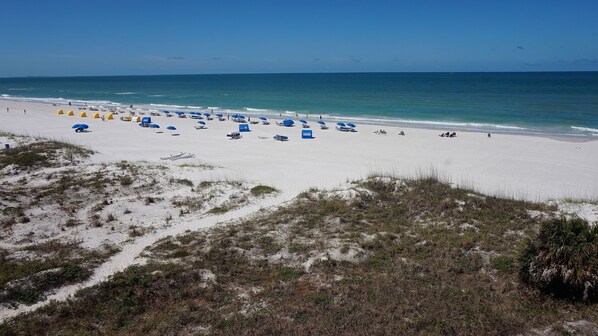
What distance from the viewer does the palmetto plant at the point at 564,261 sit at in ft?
31.4

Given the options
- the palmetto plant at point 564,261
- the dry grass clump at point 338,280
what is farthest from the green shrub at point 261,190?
the palmetto plant at point 564,261

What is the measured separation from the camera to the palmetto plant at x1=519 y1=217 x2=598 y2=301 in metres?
9.58

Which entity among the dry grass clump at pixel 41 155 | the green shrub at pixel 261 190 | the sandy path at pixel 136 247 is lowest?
the sandy path at pixel 136 247

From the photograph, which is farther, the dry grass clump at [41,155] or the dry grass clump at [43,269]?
the dry grass clump at [41,155]

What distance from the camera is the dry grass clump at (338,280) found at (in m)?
8.93

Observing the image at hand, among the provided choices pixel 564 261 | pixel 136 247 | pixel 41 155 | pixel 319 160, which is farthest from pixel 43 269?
pixel 319 160

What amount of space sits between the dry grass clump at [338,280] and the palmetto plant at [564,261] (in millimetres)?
355

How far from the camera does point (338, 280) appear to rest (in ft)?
36.1

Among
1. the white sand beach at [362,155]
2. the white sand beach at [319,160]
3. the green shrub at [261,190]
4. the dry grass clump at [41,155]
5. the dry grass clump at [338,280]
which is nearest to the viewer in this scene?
the dry grass clump at [338,280]

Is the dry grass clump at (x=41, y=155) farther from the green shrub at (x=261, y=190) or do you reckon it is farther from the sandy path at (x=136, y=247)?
the sandy path at (x=136, y=247)

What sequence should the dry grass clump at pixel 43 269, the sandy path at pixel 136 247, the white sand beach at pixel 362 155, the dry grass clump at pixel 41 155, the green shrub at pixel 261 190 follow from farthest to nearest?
the dry grass clump at pixel 41 155, the white sand beach at pixel 362 155, the green shrub at pixel 261 190, the dry grass clump at pixel 43 269, the sandy path at pixel 136 247

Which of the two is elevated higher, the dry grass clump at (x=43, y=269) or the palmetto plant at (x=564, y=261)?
the palmetto plant at (x=564, y=261)

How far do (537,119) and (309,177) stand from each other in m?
40.5

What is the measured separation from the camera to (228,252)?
502 inches
